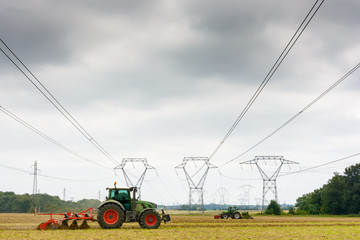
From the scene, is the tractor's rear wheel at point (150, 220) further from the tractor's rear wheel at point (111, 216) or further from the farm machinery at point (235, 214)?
the farm machinery at point (235, 214)

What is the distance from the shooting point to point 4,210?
153 metres

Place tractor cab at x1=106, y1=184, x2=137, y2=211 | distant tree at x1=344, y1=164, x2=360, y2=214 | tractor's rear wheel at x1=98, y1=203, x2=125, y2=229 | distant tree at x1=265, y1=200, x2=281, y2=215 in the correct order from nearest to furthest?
tractor's rear wheel at x1=98, y1=203, x2=125, y2=229
tractor cab at x1=106, y1=184, x2=137, y2=211
distant tree at x1=265, y1=200, x2=281, y2=215
distant tree at x1=344, y1=164, x2=360, y2=214

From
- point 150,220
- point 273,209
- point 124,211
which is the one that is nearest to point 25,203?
point 273,209

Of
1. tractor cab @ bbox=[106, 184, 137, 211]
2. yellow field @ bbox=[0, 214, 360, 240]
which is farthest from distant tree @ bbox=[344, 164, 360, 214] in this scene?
tractor cab @ bbox=[106, 184, 137, 211]

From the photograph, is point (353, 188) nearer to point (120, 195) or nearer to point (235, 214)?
point (235, 214)

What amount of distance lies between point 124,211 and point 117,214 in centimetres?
70

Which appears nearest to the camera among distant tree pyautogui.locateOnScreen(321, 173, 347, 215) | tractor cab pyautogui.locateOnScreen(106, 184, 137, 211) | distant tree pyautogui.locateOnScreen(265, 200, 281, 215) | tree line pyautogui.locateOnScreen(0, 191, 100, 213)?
tractor cab pyautogui.locateOnScreen(106, 184, 137, 211)

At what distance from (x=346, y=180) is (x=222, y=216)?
59.1 meters

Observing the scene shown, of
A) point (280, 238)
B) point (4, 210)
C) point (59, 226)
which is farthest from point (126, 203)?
point (4, 210)

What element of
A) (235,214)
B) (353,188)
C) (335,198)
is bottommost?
(235,214)

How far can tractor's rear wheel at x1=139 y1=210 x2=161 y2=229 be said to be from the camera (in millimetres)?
25438

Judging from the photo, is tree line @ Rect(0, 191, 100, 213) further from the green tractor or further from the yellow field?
the yellow field

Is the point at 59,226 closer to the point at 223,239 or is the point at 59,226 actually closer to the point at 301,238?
the point at 223,239

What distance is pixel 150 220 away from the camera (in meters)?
25.7
